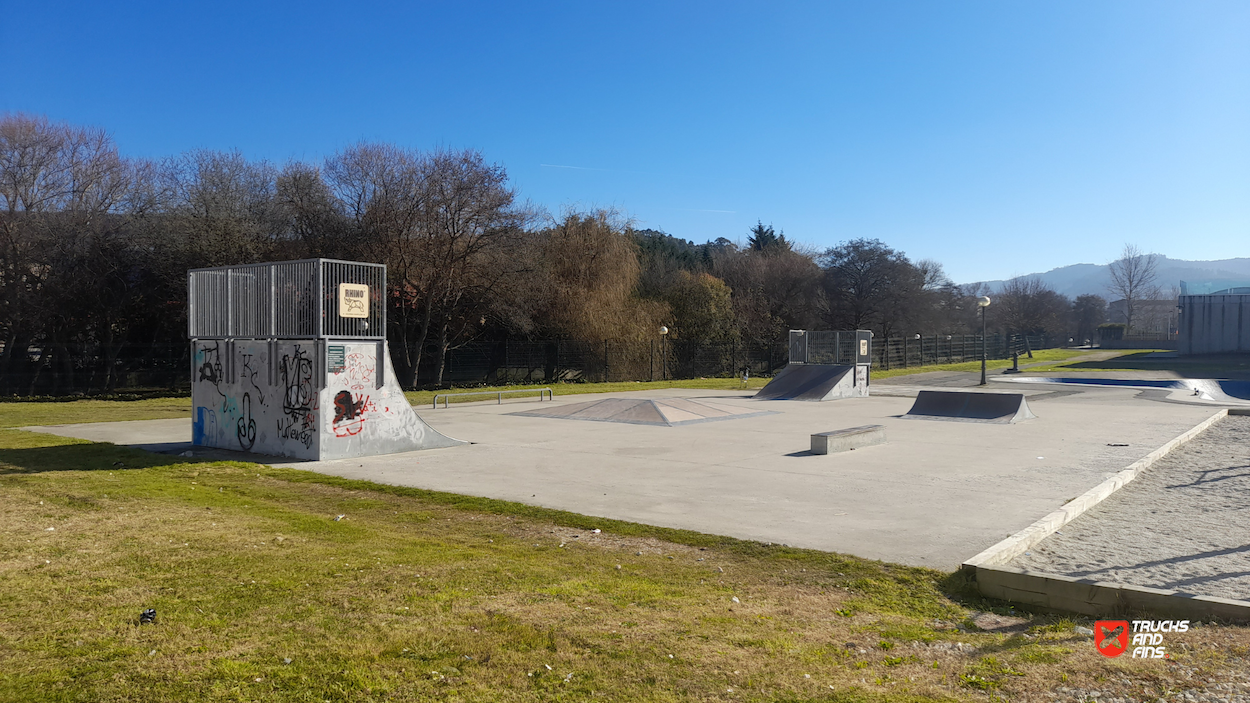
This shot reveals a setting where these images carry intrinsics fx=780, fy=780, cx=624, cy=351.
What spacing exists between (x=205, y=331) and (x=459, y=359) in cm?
2142

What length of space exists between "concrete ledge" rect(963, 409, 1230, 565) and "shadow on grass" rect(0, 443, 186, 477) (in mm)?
11166

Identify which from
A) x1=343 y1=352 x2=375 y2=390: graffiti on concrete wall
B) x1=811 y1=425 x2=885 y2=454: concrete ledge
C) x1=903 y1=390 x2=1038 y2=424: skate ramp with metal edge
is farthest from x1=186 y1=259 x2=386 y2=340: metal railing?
x1=903 y1=390 x2=1038 y2=424: skate ramp with metal edge

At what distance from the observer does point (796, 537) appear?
727 cm

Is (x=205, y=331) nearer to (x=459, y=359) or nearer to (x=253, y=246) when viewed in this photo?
(x=253, y=246)

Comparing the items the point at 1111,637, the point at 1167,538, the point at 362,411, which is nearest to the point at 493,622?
the point at 1111,637

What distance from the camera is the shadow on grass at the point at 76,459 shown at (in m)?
11.1

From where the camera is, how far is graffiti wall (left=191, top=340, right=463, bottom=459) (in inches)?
482

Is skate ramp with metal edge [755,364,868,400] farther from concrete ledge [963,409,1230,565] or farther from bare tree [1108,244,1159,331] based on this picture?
bare tree [1108,244,1159,331]

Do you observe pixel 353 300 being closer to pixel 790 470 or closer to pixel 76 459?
pixel 76 459

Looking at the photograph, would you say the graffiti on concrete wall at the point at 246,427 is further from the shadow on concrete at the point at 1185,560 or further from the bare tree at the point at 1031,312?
the bare tree at the point at 1031,312

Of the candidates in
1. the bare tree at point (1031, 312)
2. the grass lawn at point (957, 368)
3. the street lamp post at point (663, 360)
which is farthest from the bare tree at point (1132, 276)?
the street lamp post at point (663, 360)

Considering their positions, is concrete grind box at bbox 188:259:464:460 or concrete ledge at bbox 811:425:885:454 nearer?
concrete grind box at bbox 188:259:464:460

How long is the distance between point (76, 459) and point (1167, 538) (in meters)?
14.3

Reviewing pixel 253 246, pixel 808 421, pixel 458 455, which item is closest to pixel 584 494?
pixel 458 455
